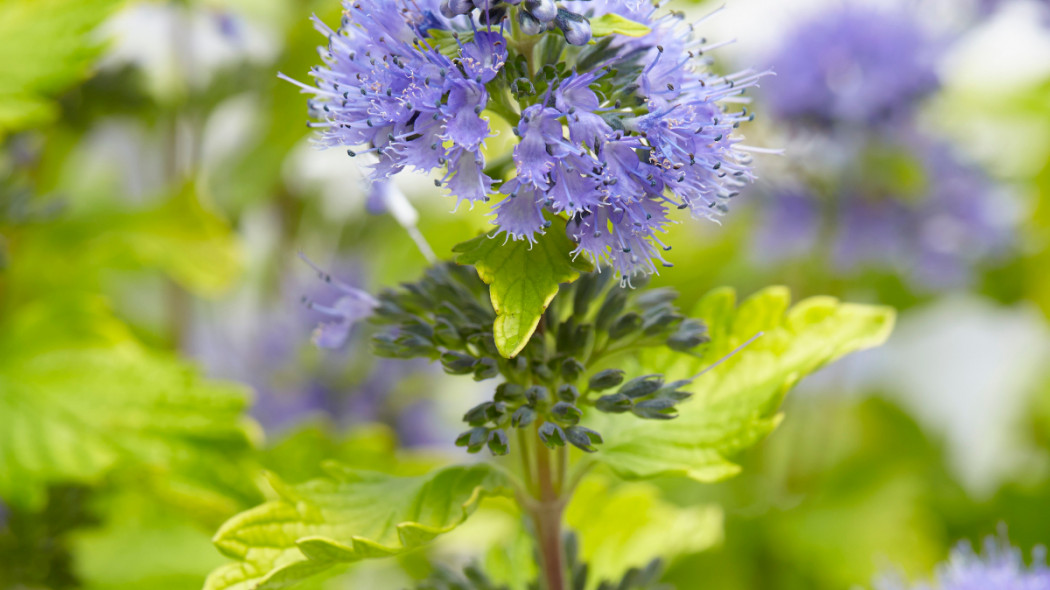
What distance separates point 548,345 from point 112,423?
17.6 inches

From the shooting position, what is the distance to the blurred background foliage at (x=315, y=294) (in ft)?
2.61

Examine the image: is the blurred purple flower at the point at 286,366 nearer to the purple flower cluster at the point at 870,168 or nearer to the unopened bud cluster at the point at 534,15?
the purple flower cluster at the point at 870,168

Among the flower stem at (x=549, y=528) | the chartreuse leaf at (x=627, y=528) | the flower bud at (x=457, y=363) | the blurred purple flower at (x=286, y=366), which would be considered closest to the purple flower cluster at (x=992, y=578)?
the chartreuse leaf at (x=627, y=528)

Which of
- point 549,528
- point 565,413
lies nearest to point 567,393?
point 565,413

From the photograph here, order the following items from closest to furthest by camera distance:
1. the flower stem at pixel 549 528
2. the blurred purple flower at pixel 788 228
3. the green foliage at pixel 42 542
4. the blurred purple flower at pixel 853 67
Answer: the flower stem at pixel 549 528
the green foliage at pixel 42 542
the blurred purple flower at pixel 853 67
the blurred purple flower at pixel 788 228

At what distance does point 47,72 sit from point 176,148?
0.43 metres

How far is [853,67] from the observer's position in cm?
138

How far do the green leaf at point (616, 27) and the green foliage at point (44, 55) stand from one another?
49cm

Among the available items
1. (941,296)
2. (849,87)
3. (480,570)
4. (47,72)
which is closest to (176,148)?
(47,72)

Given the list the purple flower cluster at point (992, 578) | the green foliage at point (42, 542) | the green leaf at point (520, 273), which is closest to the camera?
the green leaf at point (520, 273)

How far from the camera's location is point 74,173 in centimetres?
A: 146

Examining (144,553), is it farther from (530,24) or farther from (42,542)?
(530,24)

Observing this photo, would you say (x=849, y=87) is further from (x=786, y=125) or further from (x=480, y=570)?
(x=480, y=570)

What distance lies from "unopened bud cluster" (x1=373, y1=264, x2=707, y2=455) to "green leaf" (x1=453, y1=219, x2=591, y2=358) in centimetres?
7
